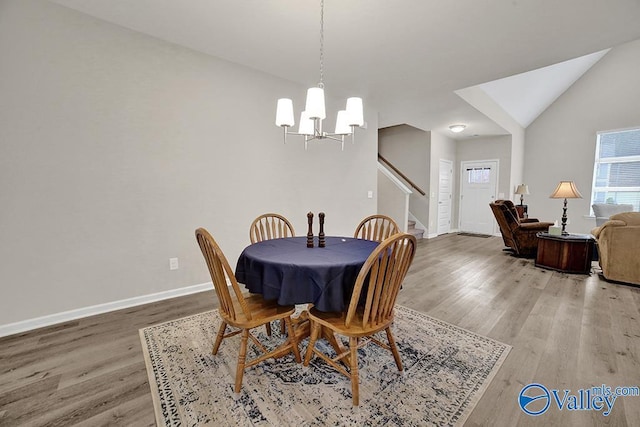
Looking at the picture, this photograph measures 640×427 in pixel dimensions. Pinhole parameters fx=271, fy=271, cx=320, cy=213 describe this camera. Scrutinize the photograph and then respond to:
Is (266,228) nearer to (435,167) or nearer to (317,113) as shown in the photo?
(317,113)

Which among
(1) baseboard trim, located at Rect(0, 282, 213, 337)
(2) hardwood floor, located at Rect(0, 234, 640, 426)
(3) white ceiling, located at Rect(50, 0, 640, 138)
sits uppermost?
(3) white ceiling, located at Rect(50, 0, 640, 138)

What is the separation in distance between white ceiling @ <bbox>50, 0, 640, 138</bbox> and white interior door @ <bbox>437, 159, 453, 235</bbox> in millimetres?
3597

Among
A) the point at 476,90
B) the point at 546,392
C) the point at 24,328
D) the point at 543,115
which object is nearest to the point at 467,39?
the point at 476,90

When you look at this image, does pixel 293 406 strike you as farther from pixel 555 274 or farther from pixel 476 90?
pixel 476 90

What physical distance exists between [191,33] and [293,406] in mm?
3116

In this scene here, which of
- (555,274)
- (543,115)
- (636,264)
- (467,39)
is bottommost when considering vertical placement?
(555,274)

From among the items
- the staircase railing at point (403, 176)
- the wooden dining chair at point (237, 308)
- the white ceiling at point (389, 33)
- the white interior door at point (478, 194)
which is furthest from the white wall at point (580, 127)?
the wooden dining chair at point (237, 308)

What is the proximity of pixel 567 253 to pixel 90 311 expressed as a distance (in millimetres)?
5700

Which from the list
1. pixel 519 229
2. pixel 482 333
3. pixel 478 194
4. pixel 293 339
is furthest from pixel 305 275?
pixel 478 194

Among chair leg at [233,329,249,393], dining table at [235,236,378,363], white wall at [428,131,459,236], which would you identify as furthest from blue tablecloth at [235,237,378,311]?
Answer: white wall at [428,131,459,236]

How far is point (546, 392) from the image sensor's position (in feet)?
5.07

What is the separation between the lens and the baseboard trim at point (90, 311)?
7.02 feet

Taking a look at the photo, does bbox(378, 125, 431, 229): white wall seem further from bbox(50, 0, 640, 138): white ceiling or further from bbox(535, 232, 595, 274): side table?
bbox(50, 0, 640, 138): white ceiling

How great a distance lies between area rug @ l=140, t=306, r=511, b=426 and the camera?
4.47 ft
